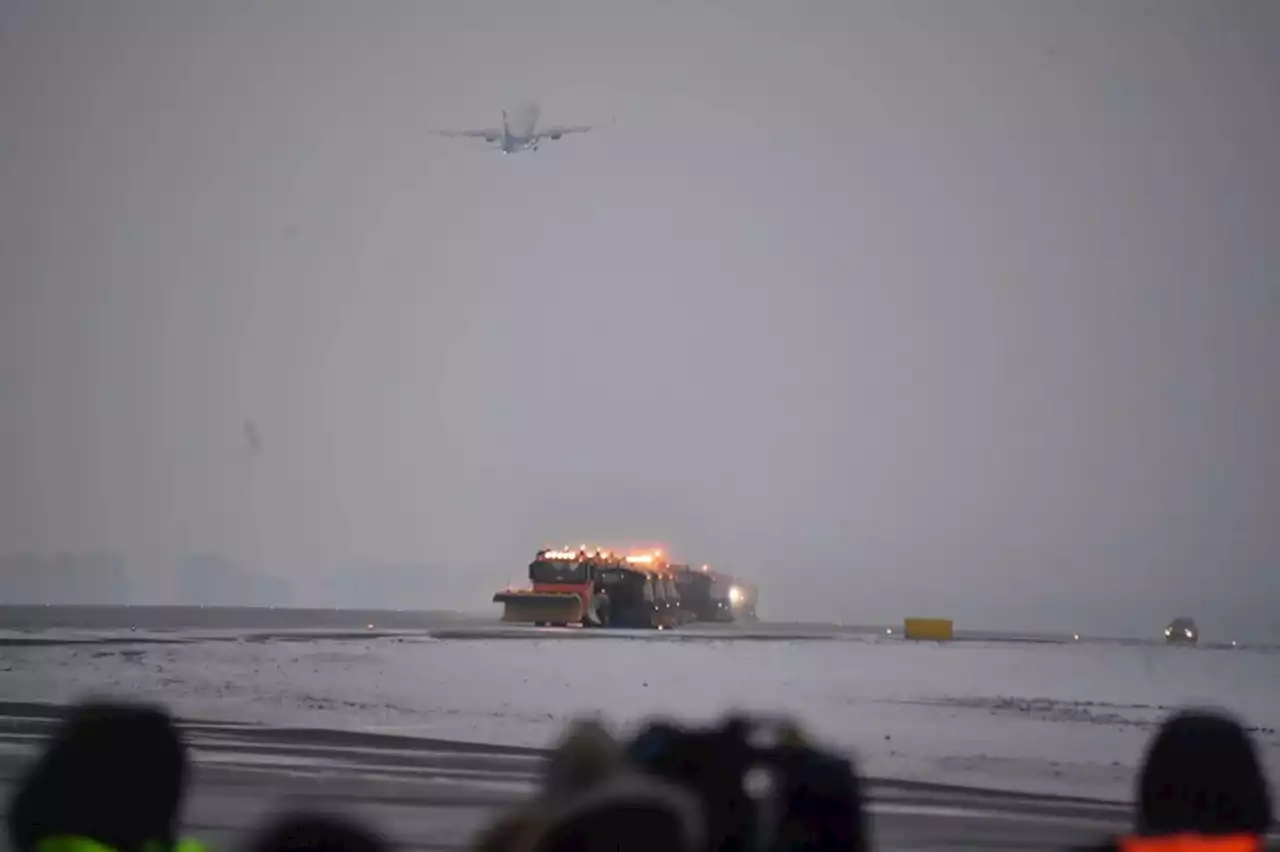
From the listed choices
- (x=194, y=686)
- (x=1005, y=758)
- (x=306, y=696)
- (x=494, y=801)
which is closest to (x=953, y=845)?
(x=494, y=801)

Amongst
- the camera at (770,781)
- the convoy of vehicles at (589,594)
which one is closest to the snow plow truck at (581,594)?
the convoy of vehicles at (589,594)

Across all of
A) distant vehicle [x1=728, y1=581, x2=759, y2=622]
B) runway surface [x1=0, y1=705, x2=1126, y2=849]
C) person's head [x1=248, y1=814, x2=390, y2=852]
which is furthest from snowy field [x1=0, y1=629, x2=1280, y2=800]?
distant vehicle [x1=728, y1=581, x2=759, y2=622]

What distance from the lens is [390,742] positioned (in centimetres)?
1847

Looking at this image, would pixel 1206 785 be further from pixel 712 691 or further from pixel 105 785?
pixel 712 691

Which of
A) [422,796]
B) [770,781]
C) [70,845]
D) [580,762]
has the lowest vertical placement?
[422,796]

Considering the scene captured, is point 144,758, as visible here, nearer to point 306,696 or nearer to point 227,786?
point 227,786

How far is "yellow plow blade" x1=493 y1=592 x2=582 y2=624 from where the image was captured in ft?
185

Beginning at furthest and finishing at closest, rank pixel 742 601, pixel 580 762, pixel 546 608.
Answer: pixel 742 601, pixel 546 608, pixel 580 762

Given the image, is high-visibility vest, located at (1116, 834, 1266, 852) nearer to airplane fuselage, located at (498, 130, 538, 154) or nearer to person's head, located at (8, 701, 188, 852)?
person's head, located at (8, 701, 188, 852)

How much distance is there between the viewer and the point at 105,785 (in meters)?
3.86

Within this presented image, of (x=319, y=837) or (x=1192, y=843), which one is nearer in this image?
(x=319, y=837)

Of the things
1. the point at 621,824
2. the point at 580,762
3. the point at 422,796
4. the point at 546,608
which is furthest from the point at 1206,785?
the point at 546,608

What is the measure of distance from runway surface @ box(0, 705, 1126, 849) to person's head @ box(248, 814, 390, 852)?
8.03m

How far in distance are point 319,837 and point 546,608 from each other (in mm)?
53856
